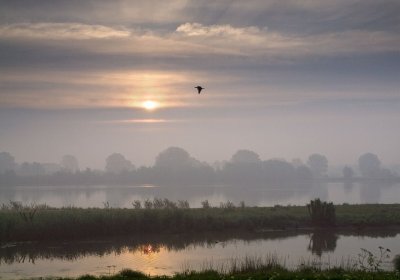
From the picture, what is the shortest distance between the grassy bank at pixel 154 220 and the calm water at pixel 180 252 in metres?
1.88

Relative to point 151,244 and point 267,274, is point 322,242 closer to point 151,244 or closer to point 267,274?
point 151,244

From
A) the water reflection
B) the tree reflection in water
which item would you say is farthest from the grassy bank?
the tree reflection in water

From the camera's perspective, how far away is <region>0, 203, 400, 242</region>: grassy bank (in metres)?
45.2

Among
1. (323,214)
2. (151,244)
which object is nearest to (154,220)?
(151,244)

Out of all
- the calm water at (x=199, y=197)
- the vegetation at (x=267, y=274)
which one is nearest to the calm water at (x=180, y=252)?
the vegetation at (x=267, y=274)

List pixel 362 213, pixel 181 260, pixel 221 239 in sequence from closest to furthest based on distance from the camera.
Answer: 1. pixel 181 260
2. pixel 221 239
3. pixel 362 213

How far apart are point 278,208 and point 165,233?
53.7ft

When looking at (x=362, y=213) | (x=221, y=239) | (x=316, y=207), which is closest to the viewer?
(x=221, y=239)

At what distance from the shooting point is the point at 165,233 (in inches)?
1901

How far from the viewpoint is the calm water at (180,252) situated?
108 ft

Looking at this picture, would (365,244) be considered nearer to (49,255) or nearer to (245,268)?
(245,268)

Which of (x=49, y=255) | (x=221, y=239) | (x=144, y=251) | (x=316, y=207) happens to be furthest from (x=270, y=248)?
(x=49, y=255)

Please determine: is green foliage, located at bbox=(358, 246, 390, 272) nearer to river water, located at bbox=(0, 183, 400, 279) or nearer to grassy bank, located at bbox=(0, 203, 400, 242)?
river water, located at bbox=(0, 183, 400, 279)

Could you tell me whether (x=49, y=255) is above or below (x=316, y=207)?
below
